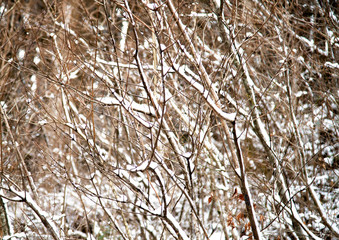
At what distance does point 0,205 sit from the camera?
167 inches

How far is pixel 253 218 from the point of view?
7.97 feet

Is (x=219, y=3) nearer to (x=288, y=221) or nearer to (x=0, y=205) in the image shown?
(x=288, y=221)

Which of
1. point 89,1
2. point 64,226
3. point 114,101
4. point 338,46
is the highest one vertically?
point 89,1

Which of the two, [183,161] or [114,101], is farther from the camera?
[183,161]

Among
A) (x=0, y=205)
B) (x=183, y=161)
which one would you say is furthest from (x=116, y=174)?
(x=0, y=205)

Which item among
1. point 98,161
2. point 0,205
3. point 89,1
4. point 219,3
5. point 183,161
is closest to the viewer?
point 98,161

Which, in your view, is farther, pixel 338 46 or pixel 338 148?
pixel 338 148

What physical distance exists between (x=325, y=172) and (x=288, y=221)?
9.71ft

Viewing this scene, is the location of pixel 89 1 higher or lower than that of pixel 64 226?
higher

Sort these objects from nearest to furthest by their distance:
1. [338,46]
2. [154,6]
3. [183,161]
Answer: [154,6]
[183,161]
[338,46]

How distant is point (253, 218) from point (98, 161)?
1350 millimetres

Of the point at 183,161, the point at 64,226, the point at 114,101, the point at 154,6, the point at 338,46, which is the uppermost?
the point at 338,46

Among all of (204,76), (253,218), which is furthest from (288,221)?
(204,76)

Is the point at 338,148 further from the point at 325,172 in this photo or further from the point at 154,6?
the point at 154,6
